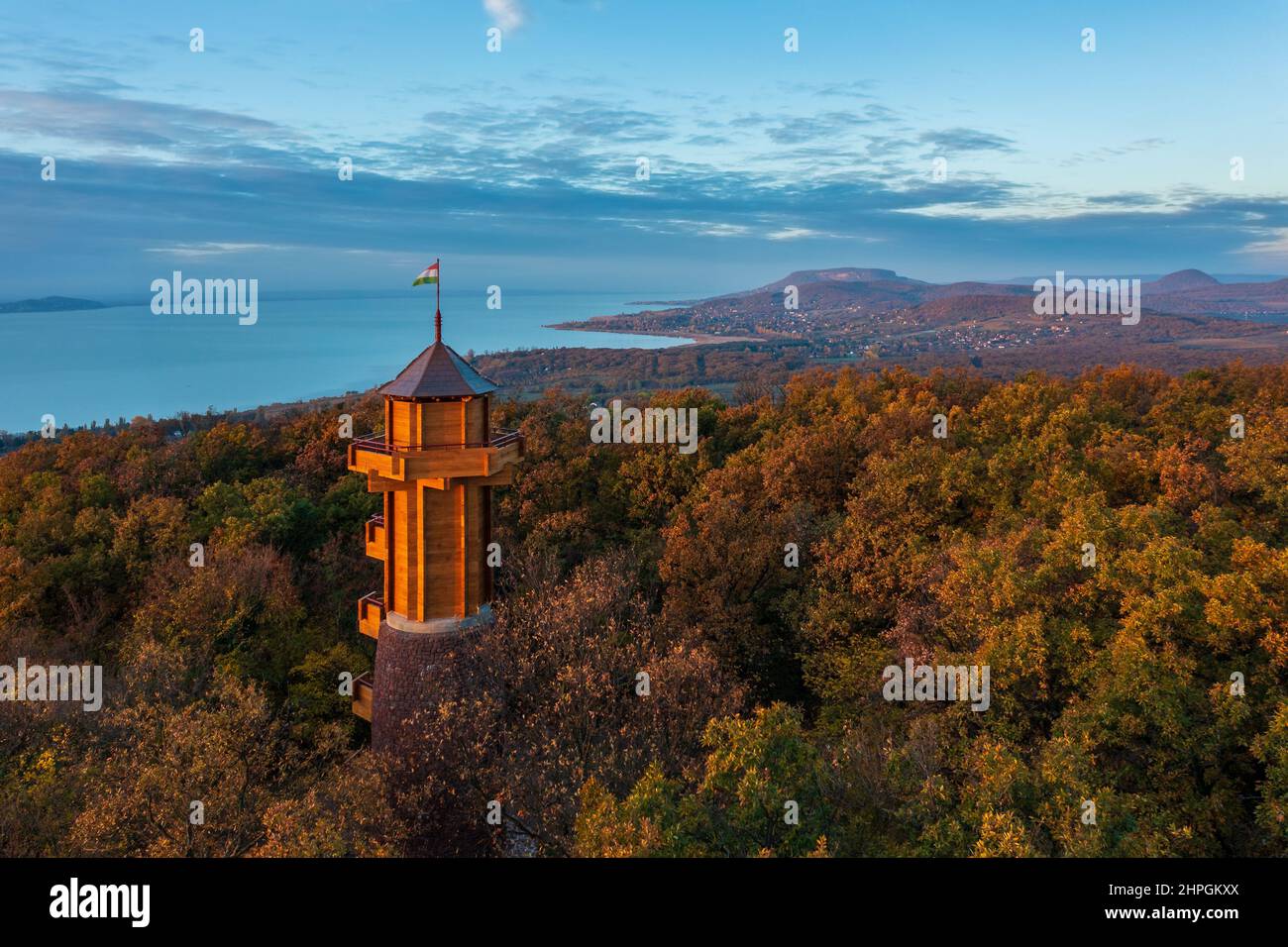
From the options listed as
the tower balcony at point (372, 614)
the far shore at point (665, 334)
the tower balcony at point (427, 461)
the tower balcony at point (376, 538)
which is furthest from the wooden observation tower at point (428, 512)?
the far shore at point (665, 334)

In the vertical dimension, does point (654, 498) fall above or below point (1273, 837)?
above

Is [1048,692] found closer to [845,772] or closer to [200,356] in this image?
[845,772]

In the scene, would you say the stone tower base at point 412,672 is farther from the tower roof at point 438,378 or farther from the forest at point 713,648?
the tower roof at point 438,378
